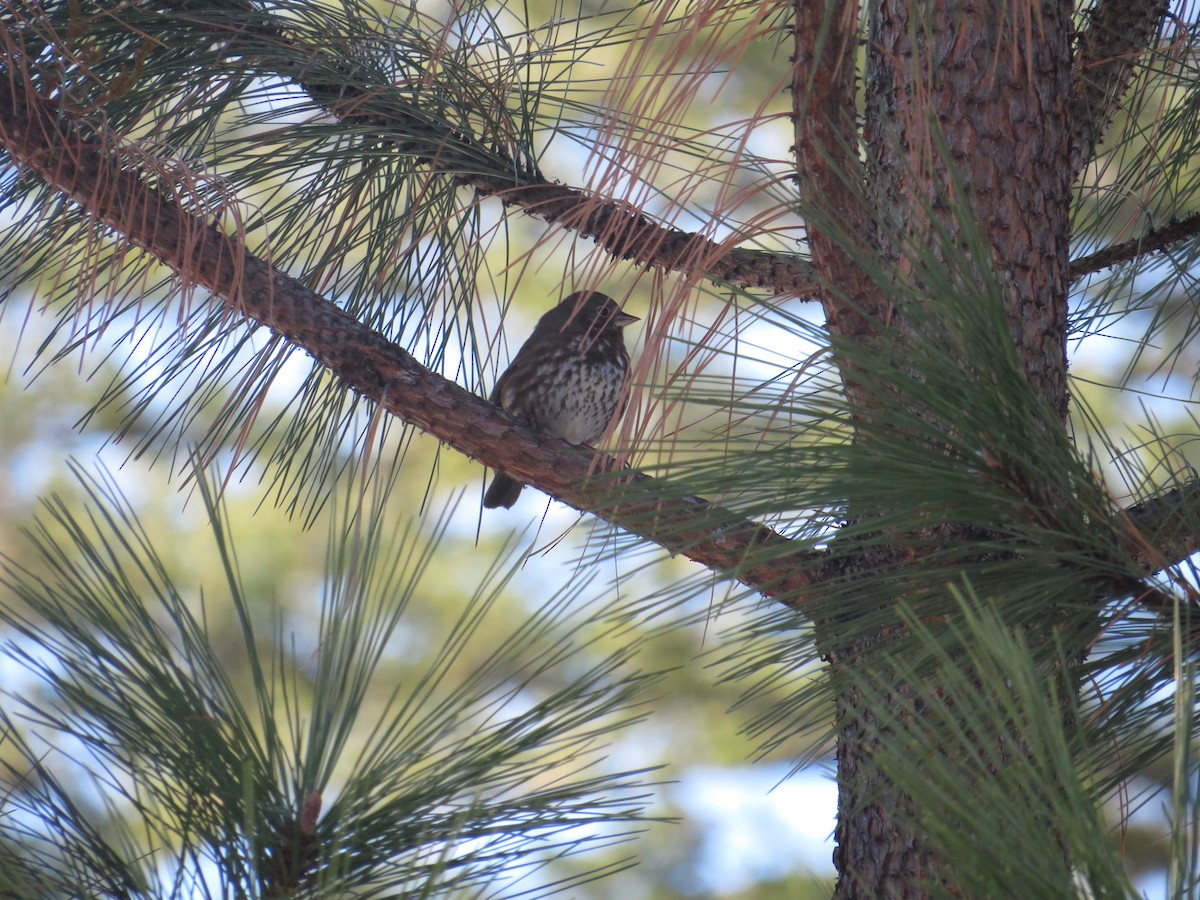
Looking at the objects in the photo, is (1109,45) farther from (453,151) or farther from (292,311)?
(292,311)

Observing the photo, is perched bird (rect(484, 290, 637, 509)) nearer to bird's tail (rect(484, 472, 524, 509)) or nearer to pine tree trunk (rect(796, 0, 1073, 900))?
bird's tail (rect(484, 472, 524, 509))

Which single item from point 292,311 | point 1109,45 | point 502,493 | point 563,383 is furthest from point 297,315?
point 502,493

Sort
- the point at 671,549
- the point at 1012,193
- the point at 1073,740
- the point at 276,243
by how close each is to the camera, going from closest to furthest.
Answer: the point at 1073,740 < the point at 671,549 < the point at 1012,193 < the point at 276,243

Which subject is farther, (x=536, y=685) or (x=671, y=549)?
(x=536, y=685)

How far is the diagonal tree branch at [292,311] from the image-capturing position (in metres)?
1.59

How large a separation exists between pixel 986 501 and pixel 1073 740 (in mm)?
194

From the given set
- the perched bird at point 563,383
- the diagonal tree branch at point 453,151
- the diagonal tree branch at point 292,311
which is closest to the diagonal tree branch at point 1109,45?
the diagonal tree branch at point 453,151

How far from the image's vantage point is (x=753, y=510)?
102 centimetres

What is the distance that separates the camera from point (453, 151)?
6.24 ft

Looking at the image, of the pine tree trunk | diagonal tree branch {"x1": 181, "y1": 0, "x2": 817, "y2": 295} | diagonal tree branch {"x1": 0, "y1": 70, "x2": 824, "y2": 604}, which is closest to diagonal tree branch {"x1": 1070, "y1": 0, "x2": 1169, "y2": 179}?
the pine tree trunk

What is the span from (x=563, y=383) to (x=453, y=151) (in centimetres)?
195

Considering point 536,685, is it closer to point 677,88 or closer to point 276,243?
point 276,243

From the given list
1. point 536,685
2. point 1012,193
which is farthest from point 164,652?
point 536,685

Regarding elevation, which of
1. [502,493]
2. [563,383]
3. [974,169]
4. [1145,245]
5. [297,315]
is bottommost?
[974,169]
